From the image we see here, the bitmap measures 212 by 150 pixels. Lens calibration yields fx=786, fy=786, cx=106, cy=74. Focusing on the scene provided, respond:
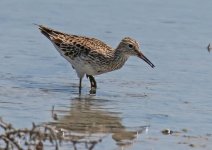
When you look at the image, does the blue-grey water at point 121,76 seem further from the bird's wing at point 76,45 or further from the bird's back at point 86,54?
the bird's wing at point 76,45

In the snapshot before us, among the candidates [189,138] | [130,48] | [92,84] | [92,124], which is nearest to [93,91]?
[92,84]

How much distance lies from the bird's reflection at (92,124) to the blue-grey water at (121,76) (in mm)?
13

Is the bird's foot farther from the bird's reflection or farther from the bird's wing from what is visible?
the bird's reflection

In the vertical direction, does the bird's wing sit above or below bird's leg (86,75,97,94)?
above

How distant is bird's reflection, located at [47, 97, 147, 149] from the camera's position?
944 centimetres

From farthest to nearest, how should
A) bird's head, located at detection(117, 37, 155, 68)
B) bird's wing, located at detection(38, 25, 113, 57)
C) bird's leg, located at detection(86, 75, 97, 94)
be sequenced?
bird's wing, located at detection(38, 25, 113, 57), bird's head, located at detection(117, 37, 155, 68), bird's leg, located at detection(86, 75, 97, 94)

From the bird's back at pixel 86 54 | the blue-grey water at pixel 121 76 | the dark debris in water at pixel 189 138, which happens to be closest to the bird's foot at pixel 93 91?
the blue-grey water at pixel 121 76

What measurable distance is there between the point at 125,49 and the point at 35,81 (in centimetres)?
158

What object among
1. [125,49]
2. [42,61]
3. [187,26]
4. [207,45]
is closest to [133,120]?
[125,49]

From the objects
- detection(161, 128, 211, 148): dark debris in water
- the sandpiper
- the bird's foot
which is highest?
the sandpiper

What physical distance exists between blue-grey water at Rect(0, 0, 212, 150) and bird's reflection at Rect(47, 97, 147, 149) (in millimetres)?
13

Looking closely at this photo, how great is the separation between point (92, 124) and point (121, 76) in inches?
129

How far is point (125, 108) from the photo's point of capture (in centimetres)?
1123

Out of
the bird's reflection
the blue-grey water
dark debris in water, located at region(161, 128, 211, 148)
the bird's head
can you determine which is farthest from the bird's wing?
dark debris in water, located at region(161, 128, 211, 148)
